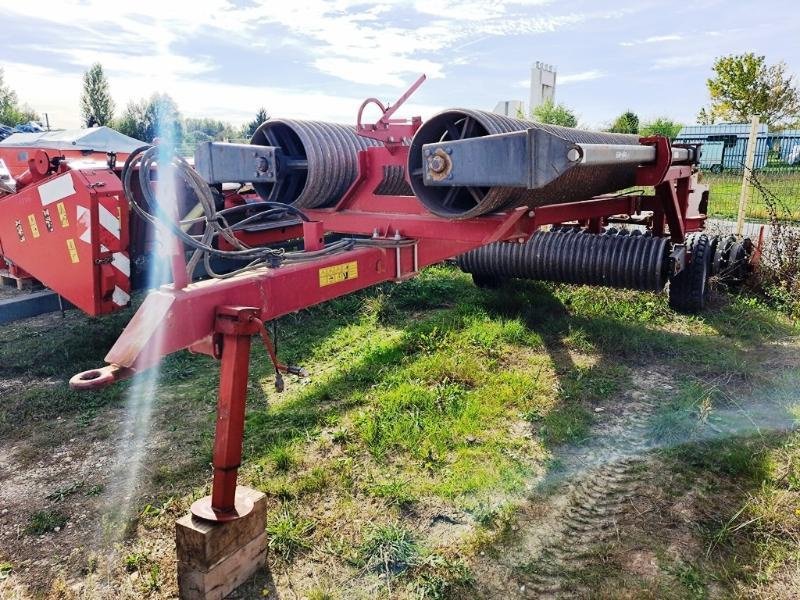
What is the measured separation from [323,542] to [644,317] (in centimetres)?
377

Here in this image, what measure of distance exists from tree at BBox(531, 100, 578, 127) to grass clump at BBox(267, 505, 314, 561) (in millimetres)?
24760

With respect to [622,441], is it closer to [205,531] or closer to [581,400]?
[581,400]

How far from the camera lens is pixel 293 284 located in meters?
2.44

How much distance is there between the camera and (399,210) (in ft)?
10.9

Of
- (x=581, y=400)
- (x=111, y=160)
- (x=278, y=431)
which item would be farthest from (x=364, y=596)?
(x=111, y=160)

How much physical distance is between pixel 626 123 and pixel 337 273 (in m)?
28.9

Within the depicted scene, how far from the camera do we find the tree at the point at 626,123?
2713 cm

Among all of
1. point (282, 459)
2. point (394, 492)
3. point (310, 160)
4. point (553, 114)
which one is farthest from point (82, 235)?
point (553, 114)

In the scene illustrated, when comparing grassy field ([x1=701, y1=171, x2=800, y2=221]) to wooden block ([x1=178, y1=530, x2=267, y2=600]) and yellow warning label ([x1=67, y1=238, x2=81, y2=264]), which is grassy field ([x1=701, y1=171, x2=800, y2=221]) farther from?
wooden block ([x1=178, y1=530, x2=267, y2=600])

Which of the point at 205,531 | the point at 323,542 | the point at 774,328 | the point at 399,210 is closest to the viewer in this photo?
the point at 205,531

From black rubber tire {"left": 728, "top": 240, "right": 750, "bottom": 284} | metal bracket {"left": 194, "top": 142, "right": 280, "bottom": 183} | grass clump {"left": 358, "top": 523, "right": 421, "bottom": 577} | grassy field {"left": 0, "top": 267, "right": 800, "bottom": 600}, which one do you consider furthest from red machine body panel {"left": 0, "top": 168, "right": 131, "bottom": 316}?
black rubber tire {"left": 728, "top": 240, "right": 750, "bottom": 284}

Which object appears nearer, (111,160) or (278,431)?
(278,431)

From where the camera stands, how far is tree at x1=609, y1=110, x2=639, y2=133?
1068 inches

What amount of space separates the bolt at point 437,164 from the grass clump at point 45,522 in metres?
2.30
